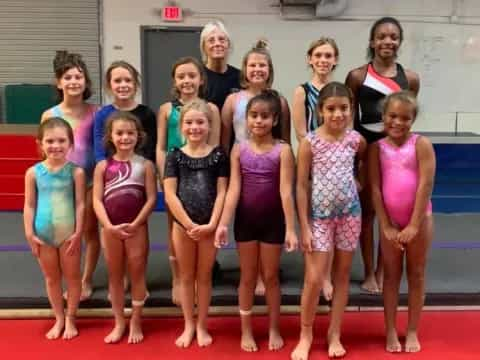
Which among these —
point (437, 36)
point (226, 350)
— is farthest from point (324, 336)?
point (437, 36)

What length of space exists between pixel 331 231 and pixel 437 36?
5036 mm

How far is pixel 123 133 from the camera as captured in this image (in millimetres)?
2617

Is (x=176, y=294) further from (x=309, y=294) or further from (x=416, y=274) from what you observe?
(x=416, y=274)

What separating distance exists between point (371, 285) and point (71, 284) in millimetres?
1714

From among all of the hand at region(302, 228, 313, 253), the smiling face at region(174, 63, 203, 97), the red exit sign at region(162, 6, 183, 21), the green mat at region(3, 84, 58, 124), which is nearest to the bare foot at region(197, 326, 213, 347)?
the hand at region(302, 228, 313, 253)

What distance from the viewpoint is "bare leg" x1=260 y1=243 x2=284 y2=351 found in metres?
2.59

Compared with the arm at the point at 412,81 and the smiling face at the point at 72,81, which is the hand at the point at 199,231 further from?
the arm at the point at 412,81

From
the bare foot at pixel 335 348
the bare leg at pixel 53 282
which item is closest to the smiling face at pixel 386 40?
the bare foot at pixel 335 348

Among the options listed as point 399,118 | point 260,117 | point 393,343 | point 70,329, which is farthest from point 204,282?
point 399,118

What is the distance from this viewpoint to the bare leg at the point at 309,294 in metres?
2.52

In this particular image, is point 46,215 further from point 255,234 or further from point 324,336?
point 324,336

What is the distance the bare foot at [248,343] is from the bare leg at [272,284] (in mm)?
82

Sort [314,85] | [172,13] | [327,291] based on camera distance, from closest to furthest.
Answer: [314,85], [327,291], [172,13]

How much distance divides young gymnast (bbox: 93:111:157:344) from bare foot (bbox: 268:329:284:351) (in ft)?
2.23
